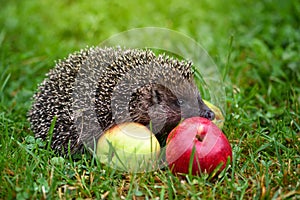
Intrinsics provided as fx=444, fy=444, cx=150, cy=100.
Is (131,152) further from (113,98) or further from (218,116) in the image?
(218,116)

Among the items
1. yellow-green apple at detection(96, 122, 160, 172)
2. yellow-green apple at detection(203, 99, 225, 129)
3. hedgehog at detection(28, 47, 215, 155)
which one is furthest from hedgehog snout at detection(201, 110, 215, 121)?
yellow-green apple at detection(96, 122, 160, 172)

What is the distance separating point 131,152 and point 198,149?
2.10 ft

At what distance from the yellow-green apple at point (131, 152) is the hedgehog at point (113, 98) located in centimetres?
31

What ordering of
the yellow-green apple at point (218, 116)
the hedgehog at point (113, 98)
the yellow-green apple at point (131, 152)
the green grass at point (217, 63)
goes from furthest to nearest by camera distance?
the yellow-green apple at point (218, 116) → the hedgehog at point (113, 98) → the yellow-green apple at point (131, 152) → the green grass at point (217, 63)

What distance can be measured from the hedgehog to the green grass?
28 centimetres

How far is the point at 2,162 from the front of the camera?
4113 millimetres

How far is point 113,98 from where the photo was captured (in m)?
4.64

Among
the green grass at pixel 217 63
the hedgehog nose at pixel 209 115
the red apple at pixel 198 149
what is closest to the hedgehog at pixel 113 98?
the hedgehog nose at pixel 209 115

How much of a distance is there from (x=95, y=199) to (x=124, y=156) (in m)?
0.53

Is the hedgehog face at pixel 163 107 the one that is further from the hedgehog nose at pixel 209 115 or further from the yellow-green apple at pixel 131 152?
the yellow-green apple at pixel 131 152

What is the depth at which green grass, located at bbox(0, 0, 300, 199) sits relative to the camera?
398 centimetres

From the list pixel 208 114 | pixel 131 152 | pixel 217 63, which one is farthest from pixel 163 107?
pixel 217 63

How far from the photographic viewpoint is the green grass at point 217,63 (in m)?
3.98

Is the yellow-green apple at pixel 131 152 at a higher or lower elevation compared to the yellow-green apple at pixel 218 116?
lower
